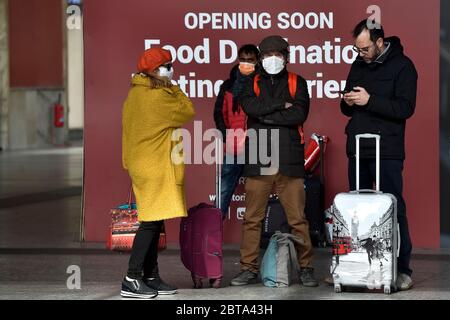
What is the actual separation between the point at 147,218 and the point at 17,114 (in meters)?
18.4

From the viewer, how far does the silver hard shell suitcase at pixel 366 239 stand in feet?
25.6

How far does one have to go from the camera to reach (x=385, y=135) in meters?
8.16

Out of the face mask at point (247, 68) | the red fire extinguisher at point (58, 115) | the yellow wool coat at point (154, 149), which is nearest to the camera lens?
the yellow wool coat at point (154, 149)

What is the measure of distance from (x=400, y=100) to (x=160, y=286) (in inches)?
79.4

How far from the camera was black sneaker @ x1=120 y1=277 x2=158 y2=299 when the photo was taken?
780 centimetres

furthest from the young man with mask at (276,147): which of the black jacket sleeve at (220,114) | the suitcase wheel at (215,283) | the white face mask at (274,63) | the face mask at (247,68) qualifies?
the black jacket sleeve at (220,114)

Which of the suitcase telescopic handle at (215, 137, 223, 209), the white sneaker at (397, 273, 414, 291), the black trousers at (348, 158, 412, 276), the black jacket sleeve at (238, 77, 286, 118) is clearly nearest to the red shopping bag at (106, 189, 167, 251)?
the suitcase telescopic handle at (215, 137, 223, 209)

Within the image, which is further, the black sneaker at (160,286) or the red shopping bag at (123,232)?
the red shopping bag at (123,232)

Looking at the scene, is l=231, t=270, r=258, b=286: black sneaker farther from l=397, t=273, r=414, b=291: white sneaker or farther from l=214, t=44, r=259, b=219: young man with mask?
l=214, t=44, r=259, b=219: young man with mask

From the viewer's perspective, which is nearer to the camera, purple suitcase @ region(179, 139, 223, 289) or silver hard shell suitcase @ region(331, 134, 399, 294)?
silver hard shell suitcase @ region(331, 134, 399, 294)

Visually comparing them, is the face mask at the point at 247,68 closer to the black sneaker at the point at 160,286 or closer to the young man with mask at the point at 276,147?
the young man with mask at the point at 276,147

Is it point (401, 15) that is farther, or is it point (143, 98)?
point (401, 15)

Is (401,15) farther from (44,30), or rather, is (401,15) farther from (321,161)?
(44,30)

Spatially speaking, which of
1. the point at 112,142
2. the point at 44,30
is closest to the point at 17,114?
the point at 44,30
